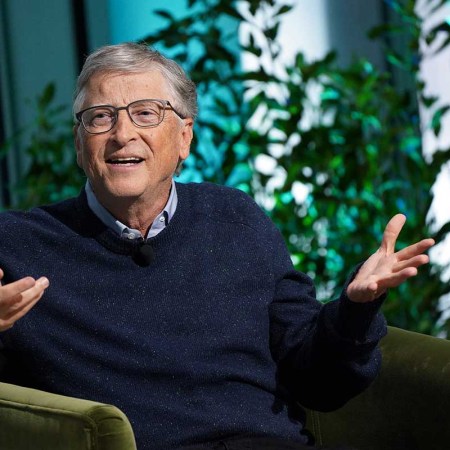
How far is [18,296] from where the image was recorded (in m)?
1.69

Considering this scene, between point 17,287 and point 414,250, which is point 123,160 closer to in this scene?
point 17,287

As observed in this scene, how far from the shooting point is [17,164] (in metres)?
4.63

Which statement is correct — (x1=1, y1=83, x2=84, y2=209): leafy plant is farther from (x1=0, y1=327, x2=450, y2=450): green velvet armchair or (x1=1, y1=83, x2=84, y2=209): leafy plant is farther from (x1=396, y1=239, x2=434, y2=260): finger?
(x1=396, y1=239, x2=434, y2=260): finger

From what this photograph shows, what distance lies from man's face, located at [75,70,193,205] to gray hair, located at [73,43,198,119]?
0.01 m

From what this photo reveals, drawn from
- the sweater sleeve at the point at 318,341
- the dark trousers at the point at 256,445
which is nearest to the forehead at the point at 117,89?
the sweater sleeve at the point at 318,341

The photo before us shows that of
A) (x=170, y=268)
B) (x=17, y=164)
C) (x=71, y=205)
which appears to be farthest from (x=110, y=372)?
(x=17, y=164)

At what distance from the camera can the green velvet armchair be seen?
1.64 m

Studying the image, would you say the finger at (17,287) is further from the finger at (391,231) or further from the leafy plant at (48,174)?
the leafy plant at (48,174)

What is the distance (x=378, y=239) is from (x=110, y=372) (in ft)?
5.14

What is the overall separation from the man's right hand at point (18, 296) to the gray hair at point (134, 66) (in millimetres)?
526

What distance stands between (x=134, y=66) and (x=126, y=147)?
0.16 m

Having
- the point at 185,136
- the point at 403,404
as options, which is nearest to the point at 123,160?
the point at 185,136

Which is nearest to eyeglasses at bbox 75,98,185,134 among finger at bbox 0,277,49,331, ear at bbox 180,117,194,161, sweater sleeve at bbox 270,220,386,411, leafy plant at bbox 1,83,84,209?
ear at bbox 180,117,194,161

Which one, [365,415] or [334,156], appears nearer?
[365,415]
